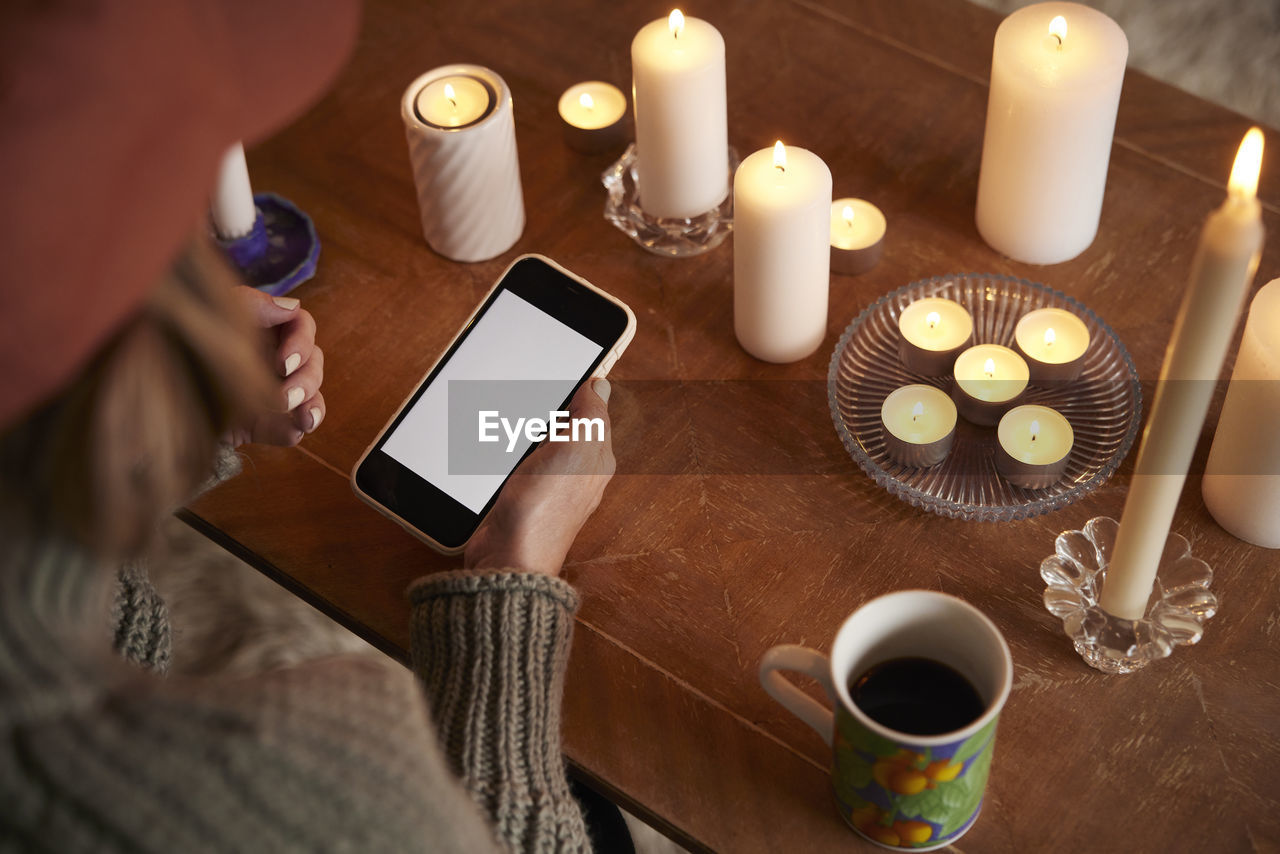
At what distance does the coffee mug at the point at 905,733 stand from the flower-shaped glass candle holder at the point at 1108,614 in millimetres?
105

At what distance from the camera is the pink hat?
12.3 inches

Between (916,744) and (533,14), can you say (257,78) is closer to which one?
(916,744)

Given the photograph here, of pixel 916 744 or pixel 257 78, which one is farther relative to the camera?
pixel 916 744

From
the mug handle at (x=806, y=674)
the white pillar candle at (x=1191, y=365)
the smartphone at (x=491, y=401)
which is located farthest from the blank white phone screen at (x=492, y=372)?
the white pillar candle at (x=1191, y=365)

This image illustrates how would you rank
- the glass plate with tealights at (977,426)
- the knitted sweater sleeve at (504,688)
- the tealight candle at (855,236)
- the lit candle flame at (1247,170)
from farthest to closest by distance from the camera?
1. the tealight candle at (855,236)
2. the glass plate with tealights at (977,426)
3. the knitted sweater sleeve at (504,688)
4. the lit candle flame at (1247,170)

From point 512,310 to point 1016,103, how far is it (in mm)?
324

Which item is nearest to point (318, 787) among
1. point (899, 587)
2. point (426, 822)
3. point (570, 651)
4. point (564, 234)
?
point (426, 822)

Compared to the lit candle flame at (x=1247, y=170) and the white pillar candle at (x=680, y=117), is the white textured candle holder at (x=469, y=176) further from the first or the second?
the lit candle flame at (x=1247, y=170)

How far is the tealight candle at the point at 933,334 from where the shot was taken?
0.71 m

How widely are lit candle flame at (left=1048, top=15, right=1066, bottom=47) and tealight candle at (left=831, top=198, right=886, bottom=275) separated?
0.15 m

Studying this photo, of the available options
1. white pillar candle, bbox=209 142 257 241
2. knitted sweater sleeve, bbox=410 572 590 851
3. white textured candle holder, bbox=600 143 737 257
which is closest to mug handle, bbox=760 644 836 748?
knitted sweater sleeve, bbox=410 572 590 851

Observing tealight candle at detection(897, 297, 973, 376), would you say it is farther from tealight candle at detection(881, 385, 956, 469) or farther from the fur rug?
the fur rug

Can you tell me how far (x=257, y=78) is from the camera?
37 cm

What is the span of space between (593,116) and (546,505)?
1.08 feet
